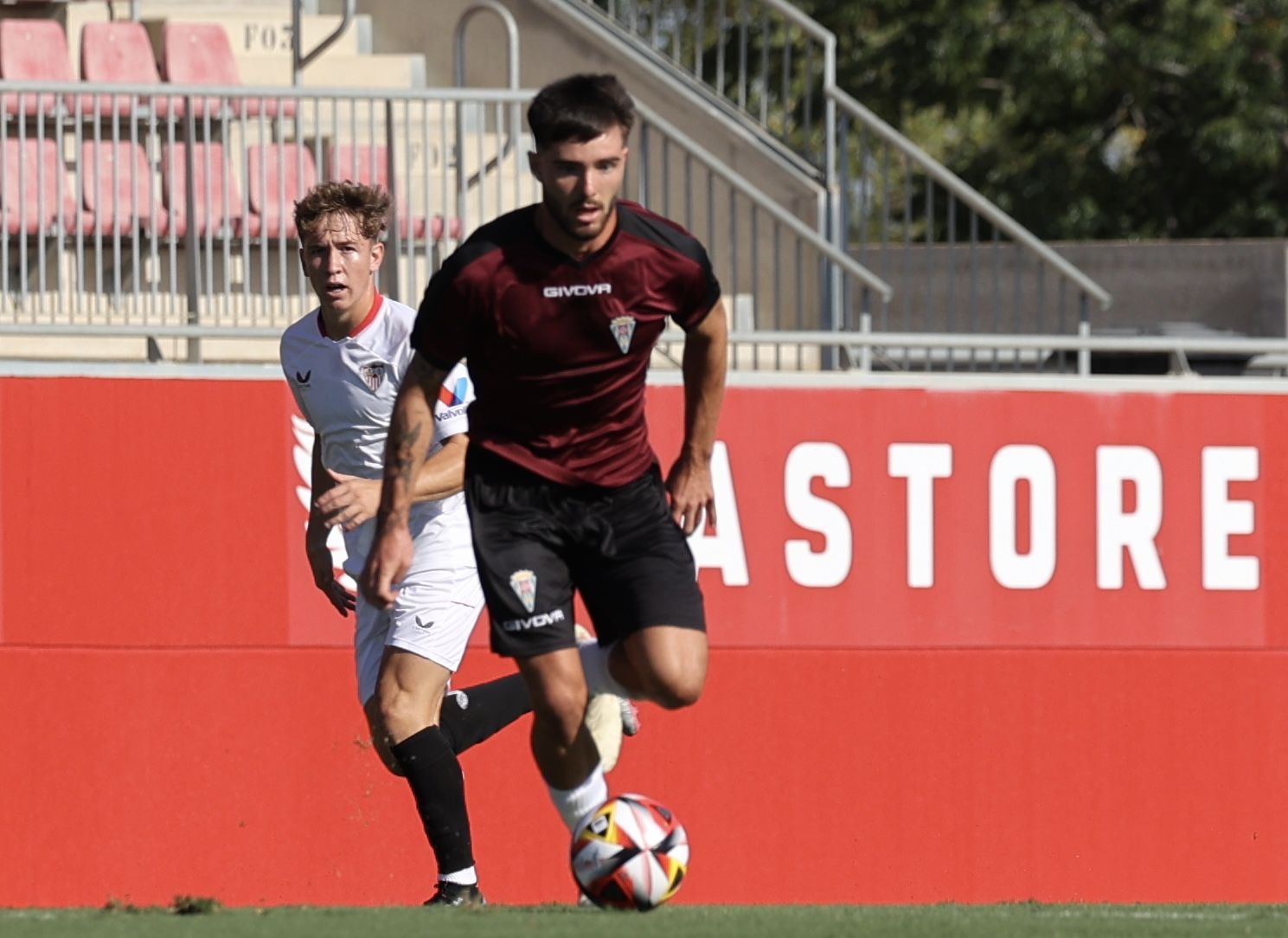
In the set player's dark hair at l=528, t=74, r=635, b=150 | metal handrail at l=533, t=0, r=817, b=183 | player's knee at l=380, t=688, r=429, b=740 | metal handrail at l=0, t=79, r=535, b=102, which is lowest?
player's knee at l=380, t=688, r=429, b=740

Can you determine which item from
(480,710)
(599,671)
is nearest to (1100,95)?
(480,710)

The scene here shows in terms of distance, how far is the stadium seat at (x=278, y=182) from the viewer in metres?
9.79

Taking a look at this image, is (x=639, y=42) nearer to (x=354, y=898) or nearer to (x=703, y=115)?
(x=703, y=115)

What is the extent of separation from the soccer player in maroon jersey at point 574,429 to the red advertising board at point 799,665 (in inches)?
111

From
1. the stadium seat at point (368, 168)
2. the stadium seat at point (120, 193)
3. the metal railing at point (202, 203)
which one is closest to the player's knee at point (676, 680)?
the metal railing at point (202, 203)

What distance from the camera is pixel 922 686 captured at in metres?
9.14

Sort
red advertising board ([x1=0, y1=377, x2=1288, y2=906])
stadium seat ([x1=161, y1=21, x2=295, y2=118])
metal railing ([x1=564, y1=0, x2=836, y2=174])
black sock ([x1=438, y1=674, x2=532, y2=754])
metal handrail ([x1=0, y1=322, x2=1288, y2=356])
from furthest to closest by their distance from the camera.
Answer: stadium seat ([x1=161, y1=21, x2=295, y2=118]) < metal railing ([x1=564, y1=0, x2=836, y2=174]) < metal handrail ([x1=0, y1=322, x2=1288, y2=356]) < red advertising board ([x1=0, y1=377, x2=1288, y2=906]) < black sock ([x1=438, y1=674, x2=532, y2=754])

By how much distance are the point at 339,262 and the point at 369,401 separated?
17.4 inches

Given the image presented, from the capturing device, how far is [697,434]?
6.28 metres

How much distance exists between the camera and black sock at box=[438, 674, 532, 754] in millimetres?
7562

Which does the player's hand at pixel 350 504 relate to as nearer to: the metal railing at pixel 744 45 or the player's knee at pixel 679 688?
the player's knee at pixel 679 688

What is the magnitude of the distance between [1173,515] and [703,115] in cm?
541

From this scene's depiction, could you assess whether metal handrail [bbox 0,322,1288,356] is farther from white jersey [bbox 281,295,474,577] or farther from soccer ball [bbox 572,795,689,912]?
soccer ball [bbox 572,795,689,912]

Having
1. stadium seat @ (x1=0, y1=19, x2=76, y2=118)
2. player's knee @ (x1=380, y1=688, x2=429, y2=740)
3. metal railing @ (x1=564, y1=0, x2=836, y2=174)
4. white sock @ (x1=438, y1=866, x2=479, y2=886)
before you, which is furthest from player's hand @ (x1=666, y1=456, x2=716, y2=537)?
stadium seat @ (x1=0, y1=19, x2=76, y2=118)
